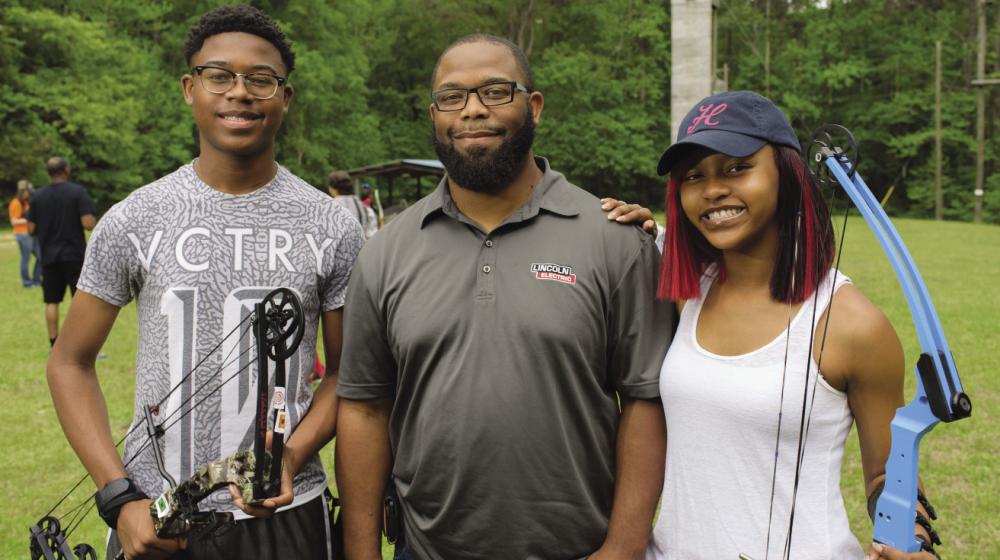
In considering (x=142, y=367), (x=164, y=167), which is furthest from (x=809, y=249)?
(x=164, y=167)

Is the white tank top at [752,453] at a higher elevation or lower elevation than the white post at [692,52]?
lower

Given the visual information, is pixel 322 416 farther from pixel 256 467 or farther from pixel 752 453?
pixel 752 453

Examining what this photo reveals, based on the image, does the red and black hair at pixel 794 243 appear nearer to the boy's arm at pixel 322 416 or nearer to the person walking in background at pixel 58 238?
the boy's arm at pixel 322 416

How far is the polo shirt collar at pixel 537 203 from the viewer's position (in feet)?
8.34

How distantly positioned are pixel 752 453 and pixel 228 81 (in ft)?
5.95

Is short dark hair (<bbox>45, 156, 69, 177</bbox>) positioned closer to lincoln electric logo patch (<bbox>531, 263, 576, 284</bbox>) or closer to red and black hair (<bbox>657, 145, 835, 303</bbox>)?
lincoln electric logo patch (<bbox>531, 263, 576, 284</bbox>)

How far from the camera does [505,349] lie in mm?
2396

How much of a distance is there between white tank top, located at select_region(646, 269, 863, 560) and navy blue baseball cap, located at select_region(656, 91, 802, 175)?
0.40 meters

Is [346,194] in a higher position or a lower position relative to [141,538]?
higher

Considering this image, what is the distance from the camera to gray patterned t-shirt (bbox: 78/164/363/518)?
96.1 inches

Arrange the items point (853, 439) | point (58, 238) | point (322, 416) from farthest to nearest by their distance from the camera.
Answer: point (58, 238) → point (853, 439) → point (322, 416)

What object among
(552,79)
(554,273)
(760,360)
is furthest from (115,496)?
(552,79)

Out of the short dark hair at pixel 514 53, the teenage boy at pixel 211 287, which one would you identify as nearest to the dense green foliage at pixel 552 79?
the teenage boy at pixel 211 287

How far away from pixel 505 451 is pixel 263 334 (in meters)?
0.74
